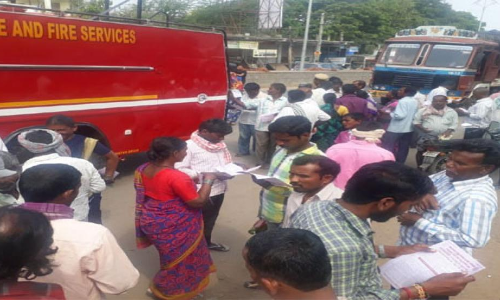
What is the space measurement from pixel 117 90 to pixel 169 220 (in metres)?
2.66

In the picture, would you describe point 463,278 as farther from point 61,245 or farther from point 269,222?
point 61,245

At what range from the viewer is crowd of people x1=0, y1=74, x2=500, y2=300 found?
1.28 m

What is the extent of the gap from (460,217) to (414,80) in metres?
9.92

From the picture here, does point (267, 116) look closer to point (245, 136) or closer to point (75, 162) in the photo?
point (245, 136)

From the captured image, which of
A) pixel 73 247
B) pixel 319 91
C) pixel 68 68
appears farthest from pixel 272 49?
pixel 73 247

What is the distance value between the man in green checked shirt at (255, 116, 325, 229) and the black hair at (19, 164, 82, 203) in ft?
4.29

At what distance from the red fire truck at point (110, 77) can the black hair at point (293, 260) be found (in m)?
3.49

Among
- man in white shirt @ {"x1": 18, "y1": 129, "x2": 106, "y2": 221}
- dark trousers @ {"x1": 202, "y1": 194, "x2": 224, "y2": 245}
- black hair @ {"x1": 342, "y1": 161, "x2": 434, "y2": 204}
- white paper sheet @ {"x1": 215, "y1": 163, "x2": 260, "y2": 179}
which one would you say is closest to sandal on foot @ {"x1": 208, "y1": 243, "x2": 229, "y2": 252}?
dark trousers @ {"x1": 202, "y1": 194, "x2": 224, "y2": 245}

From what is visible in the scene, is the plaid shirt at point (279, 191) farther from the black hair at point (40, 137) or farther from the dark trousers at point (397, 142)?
the dark trousers at point (397, 142)

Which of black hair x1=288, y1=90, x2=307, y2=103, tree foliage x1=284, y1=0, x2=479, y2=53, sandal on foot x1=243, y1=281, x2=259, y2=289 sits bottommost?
sandal on foot x1=243, y1=281, x2=259, y2=289

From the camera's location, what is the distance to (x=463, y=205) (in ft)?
6.68

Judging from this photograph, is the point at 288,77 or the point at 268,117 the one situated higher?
the point at 268,117

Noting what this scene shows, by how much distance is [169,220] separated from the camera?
2.69 metres

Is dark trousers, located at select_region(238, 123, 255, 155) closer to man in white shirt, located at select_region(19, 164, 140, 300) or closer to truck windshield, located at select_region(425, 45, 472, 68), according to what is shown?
man in white shirt, located at select_region(19, 164, 140, 300)
